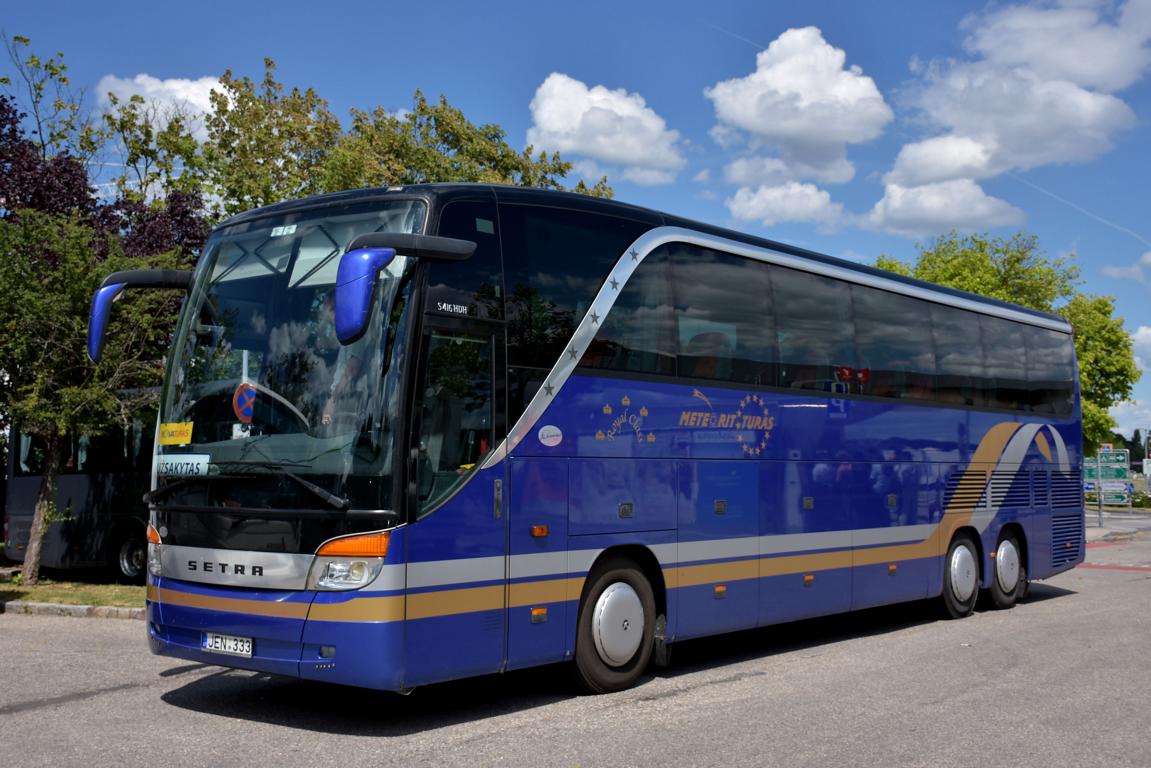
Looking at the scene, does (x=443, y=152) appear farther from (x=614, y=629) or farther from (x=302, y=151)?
(x=614, y=629)

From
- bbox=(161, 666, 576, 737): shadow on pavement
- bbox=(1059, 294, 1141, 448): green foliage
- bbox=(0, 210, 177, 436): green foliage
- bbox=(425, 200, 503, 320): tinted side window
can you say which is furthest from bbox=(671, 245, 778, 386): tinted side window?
bbox=(1059, 294, 1141, 448): green foliage

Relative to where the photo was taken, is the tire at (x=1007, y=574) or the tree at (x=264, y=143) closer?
the tire at (x=1007, y=574)

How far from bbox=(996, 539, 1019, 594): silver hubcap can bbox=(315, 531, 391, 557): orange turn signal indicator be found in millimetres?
10691

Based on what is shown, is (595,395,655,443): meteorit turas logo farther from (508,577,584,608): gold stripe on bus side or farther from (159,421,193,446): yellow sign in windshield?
(159,421,193,446): yellow sign in windshield

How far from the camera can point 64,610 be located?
14.2 meters

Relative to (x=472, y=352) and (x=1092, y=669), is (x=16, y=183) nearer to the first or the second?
(x=472, y=352)

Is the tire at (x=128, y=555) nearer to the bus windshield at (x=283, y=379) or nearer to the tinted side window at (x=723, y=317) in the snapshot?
the bus windshield at (x=283, y=379)

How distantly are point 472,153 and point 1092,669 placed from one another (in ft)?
75.2

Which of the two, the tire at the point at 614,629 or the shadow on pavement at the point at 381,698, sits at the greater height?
the tire at the point at 614,629

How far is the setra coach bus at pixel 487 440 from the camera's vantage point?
294 inches

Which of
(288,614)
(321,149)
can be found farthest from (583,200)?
(321,149)

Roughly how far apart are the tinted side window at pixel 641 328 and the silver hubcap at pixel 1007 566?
7876mm

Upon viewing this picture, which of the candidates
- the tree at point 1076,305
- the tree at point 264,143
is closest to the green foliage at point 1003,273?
the tree at point 1076,305

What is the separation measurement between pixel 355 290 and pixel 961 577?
10416 mm
